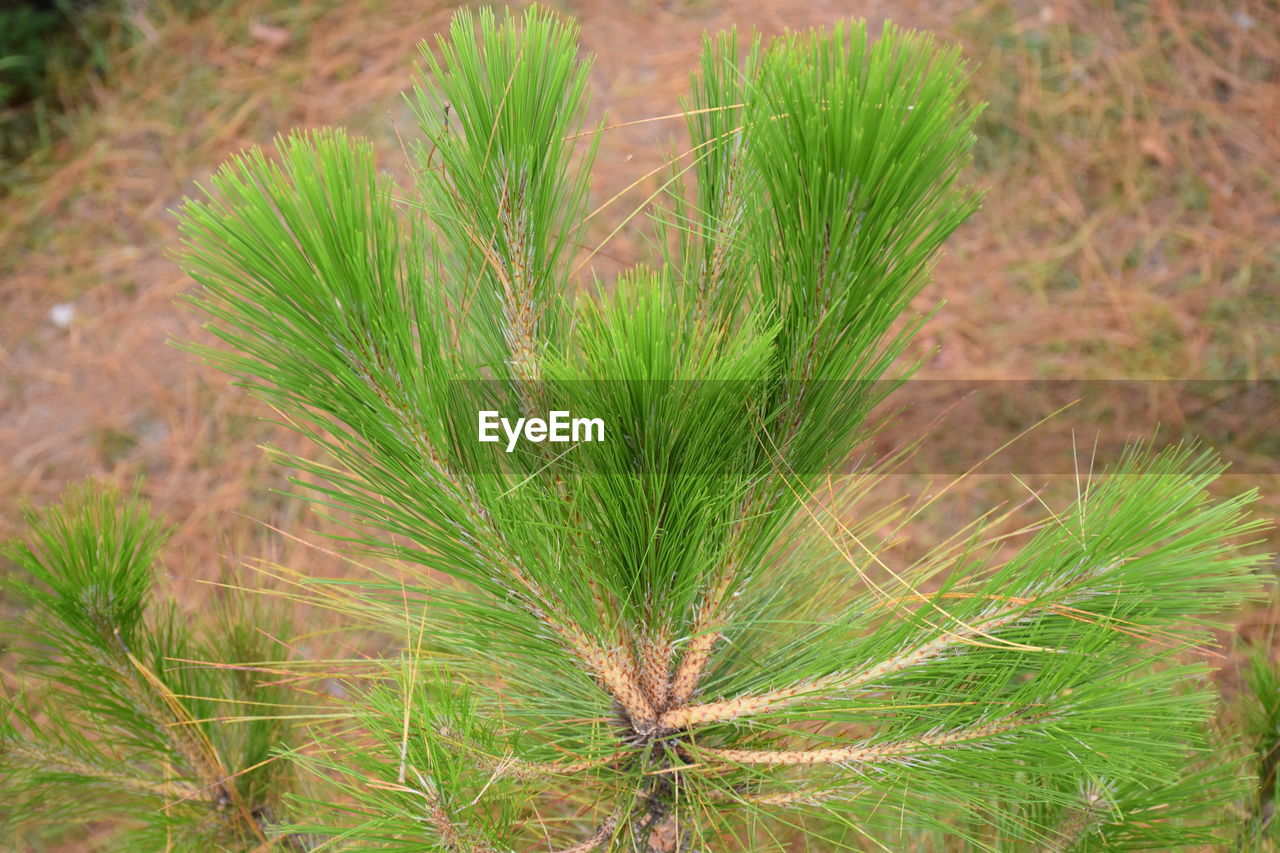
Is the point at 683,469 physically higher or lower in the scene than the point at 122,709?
higher

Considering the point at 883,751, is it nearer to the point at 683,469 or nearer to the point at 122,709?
the point at 683,469

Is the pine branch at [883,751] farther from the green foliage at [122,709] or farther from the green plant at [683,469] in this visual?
the green foliage at [122,709]

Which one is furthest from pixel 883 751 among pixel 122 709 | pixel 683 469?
pixel 122 709

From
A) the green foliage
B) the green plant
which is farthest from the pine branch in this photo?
the green foliage

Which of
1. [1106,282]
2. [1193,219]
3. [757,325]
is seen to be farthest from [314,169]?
[1193,219]

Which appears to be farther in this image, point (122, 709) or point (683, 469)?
point (122, 709)

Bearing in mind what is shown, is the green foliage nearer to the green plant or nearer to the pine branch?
the green plant

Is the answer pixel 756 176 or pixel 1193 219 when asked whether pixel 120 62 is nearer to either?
pixel 756 176
